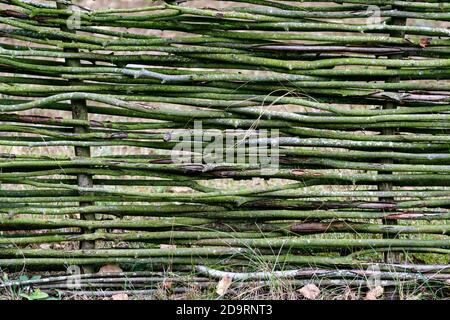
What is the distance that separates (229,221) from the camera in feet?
7.86

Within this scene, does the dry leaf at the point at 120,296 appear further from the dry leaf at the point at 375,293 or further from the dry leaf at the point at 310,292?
the dry leaf at the point at 375,293

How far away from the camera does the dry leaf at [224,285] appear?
2291 millimetres

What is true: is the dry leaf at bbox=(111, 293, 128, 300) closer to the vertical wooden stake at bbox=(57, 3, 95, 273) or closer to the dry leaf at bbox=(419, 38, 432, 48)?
the vertical wooden stake at bbox=(57, 3, 95, 273)

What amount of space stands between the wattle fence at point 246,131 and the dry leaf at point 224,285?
0.03m

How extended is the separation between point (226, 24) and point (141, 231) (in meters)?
0.87

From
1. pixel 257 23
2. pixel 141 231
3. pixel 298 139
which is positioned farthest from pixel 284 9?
pixel 141 231

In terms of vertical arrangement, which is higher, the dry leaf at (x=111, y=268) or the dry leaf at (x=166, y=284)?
the dry leaf at (x=111, y=268)

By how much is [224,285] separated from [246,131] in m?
0.58

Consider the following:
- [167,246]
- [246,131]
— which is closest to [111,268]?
[167,246]

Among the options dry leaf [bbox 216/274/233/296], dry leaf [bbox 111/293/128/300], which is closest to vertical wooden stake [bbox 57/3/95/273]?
dry leaf [bbox 111/293/128/300]

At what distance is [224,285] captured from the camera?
2.30m

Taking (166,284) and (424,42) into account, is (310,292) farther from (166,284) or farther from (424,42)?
(424,42)

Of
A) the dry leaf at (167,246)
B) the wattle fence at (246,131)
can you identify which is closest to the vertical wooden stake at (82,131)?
the wattle fence at (246,131)
